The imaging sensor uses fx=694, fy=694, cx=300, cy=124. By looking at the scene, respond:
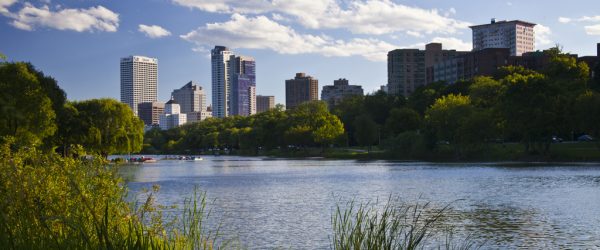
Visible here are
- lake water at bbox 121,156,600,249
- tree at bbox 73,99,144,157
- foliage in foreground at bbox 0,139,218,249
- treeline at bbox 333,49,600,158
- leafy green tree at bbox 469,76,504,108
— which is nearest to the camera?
foliage in foreground at bbox 0,139,218,249

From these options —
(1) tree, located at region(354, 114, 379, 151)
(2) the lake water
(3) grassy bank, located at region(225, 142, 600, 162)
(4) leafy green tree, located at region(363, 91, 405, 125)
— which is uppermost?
(4) leafy green tree, located at region(363, 91, 405, 125)

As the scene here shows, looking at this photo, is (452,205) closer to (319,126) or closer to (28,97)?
(28,97)

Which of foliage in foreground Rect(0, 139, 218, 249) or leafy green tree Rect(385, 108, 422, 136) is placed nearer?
foliage in foreground Rect(0, 139, 218, 249)

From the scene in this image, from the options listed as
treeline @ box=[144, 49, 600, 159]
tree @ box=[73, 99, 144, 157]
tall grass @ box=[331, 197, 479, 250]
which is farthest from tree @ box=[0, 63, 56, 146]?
treeline @ box=[144, 49, 600, 159]

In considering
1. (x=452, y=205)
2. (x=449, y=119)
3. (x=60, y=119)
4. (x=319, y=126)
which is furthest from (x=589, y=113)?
(x=319, y=126)

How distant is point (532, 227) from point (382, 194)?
802 inches

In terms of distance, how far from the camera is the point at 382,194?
169 ft

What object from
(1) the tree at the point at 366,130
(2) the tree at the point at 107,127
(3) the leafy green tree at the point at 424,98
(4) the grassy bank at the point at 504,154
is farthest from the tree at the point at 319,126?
(2) the tree at the point at 107,127

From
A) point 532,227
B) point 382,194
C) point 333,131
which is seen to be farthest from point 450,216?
point 333,131

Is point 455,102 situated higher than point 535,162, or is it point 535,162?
point 455,102

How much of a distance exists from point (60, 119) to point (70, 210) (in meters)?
91.9

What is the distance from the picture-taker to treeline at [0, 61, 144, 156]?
74188 mm

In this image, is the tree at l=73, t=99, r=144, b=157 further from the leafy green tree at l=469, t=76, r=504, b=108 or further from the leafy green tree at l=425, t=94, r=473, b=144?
the leafy green tree at l=469, t=76, r=504, b=108

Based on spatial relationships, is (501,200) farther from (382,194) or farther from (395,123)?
(395,123)
